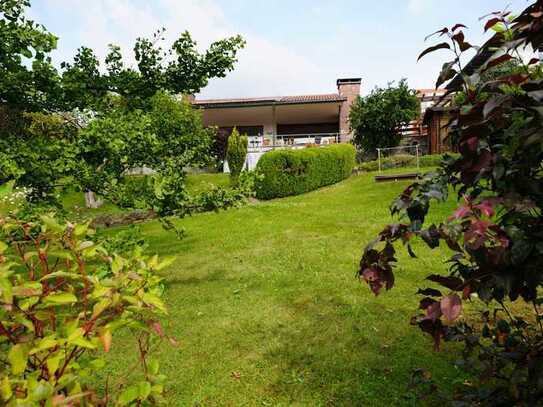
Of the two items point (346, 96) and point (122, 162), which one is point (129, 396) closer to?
point (122, 162)

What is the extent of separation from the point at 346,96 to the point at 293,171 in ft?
46.1

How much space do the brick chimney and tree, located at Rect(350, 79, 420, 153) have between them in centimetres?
284

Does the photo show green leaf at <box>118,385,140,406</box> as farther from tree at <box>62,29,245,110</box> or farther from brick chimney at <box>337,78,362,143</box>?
brick chimney at <box>337,78,362,143</box>

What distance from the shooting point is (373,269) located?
1535 mm

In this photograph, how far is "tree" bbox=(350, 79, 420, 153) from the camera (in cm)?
2198

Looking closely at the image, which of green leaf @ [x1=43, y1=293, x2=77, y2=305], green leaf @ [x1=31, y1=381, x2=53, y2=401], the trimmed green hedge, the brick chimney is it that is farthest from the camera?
the brick chimney

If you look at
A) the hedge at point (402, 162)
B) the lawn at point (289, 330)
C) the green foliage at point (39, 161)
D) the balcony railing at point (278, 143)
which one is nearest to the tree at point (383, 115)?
the balcony railing at point (278, 143)

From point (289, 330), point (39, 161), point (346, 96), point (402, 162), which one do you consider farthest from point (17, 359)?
point (346, 96)

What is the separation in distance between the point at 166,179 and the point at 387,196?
8.57m

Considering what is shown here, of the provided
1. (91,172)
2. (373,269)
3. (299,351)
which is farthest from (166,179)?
(373,269)

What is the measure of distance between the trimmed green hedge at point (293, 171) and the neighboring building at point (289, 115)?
7420 mm

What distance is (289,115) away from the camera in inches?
1146

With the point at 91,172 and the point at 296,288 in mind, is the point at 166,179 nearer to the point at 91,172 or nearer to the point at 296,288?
the point at 91,172

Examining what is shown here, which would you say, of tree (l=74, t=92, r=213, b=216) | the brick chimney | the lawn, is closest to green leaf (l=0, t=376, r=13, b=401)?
the lawn
